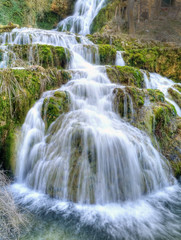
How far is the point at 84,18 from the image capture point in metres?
15.0

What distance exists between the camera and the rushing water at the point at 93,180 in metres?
2.77

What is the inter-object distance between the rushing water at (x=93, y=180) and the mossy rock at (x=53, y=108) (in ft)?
0.40

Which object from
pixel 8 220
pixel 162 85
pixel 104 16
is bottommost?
pixel 8 220

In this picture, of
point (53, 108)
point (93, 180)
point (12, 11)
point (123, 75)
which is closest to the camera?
point (93, 180)

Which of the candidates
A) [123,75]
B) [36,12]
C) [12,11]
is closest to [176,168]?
[123,75]

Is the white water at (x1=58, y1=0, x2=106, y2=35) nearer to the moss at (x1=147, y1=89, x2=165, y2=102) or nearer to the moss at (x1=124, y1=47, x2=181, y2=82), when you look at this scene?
the moss at (x1=124, y1=47, x2=181, y2=82)

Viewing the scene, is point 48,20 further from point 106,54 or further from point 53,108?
point 53,108

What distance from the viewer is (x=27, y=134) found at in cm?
421


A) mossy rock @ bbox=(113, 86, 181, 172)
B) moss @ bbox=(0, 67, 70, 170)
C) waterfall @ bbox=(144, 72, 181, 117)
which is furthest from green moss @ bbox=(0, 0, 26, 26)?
mossy rock @ bbox=(113, 86, 181, 172)

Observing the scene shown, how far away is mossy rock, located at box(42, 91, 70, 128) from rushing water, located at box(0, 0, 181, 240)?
12 centimetres

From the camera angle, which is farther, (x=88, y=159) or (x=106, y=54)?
(x=106, y=54)

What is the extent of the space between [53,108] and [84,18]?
1314 cm

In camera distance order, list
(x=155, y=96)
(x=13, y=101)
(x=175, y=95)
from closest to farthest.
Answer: (x=13, y=101) → (x=155, y=96) → (x=175, y=95)

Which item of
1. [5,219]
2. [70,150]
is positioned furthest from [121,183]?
[5,219]
